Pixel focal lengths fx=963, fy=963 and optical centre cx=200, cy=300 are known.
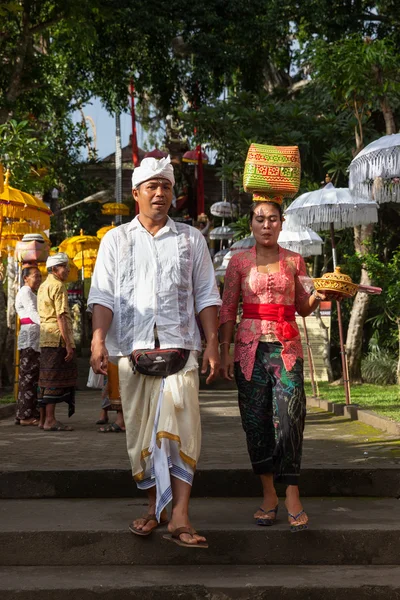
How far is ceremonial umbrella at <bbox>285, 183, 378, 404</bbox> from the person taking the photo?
11375 millimetres

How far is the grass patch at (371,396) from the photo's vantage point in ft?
35.5

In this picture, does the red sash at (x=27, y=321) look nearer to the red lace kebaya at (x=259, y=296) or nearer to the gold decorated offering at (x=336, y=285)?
the gold decorated offering at (x=336, y=285)

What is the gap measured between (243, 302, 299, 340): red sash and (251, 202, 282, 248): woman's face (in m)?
A: 0.36

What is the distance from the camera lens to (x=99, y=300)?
505 cm

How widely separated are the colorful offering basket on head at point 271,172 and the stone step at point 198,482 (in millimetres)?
1758

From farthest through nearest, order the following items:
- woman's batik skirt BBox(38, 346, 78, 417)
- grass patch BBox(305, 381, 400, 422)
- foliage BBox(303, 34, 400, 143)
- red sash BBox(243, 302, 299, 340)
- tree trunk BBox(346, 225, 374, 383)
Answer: tree trunk BBox(346, 225, 374, 383) → foliage BBox(303, 34, 400, 143) → grass patch BBox(305, 381, 400, 422) → woman's batik skirt BBox(38, 346, 78, 417) → red sash BBox(243, 302, 299, 340)

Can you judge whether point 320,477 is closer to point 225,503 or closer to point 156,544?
point 225,503

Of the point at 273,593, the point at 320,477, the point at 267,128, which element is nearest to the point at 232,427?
the point at 320,477

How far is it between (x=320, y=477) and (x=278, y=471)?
0.99 m

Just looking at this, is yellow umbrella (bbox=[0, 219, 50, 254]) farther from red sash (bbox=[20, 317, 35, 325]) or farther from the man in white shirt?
the man in white shirt

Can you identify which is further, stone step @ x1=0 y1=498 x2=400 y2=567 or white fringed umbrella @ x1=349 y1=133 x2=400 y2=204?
white fringed umbrella @ x1=349 y1=133 x2=400 y2=204

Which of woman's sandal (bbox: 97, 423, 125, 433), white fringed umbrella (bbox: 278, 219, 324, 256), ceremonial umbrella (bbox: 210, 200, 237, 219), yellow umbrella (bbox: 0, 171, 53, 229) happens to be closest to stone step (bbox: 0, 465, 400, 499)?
woman's sandal (bbox: 97, 423, 125, 433)

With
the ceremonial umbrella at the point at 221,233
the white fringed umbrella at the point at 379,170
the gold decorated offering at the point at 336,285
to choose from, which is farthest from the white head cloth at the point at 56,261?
the ceremonial umbrella at the point at 221,233

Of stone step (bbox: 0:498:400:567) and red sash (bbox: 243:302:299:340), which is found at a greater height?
red sash (bbox: 243:302:299:340)
